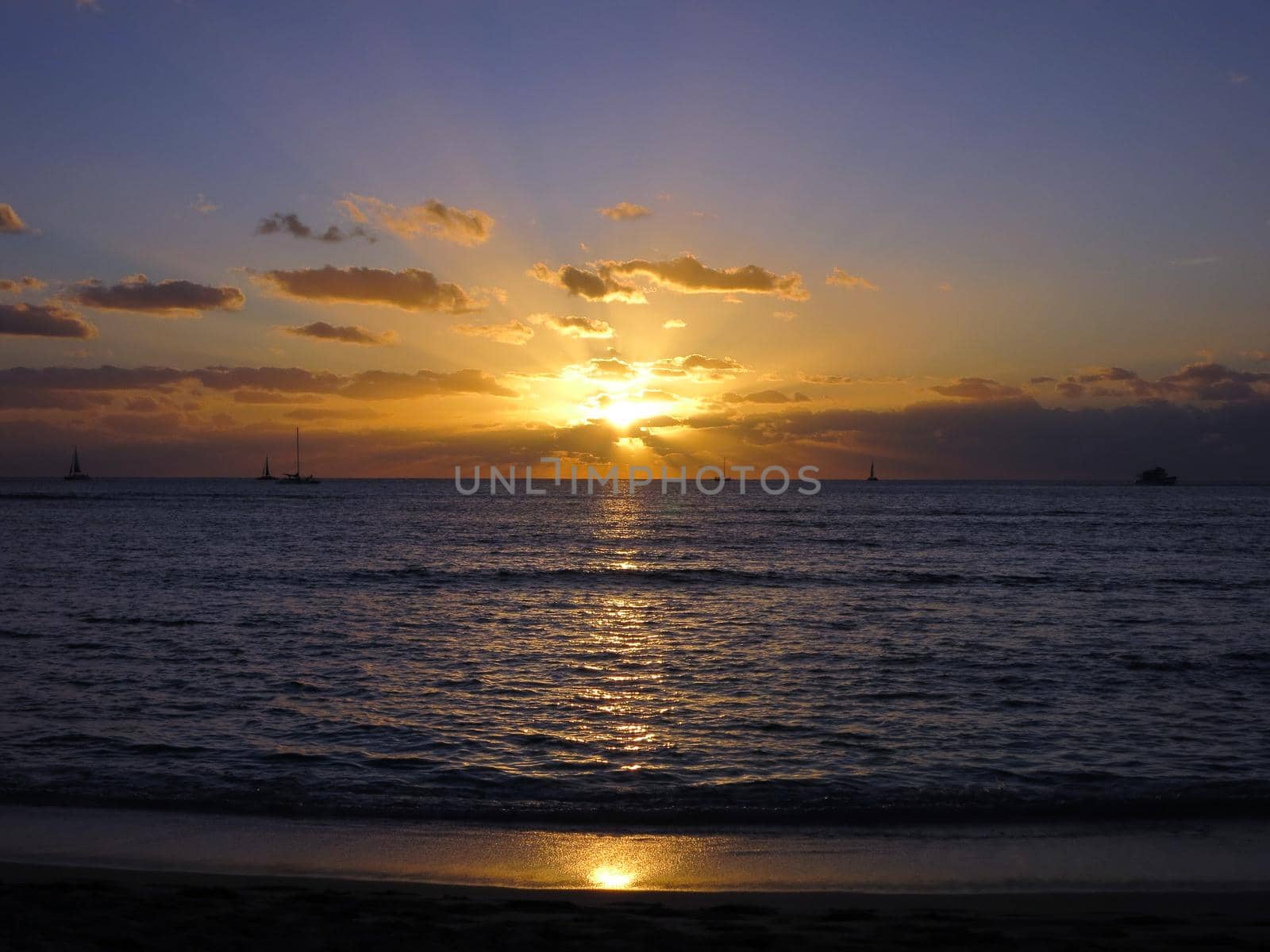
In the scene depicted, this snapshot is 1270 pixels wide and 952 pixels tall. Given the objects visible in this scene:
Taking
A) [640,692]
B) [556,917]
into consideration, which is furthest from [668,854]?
[640,692]

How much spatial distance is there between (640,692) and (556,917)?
36.0 ft

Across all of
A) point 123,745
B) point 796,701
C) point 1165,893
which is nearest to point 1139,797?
point 1165,893

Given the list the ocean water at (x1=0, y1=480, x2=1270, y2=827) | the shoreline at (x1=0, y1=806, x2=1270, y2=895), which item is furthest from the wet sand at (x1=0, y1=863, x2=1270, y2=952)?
the ocean water at (x1=0, y1=480, x2=1270, y2=827)

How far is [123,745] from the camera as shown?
14.7 meters

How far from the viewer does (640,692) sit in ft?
63.3

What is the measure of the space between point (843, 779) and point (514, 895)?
5.94 metres

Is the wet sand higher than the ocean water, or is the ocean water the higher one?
the wet sand

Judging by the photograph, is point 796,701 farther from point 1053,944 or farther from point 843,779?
point 1053,944

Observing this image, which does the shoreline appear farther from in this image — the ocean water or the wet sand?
the ocean water

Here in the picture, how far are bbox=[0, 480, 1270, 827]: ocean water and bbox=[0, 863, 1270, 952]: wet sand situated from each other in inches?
110

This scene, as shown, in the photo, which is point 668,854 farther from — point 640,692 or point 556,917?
point 640,692

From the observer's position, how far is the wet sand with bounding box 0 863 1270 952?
7.68 m

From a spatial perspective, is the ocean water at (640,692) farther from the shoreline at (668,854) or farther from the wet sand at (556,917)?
the wet sand at (556,917)

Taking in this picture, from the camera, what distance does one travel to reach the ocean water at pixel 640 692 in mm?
12672
